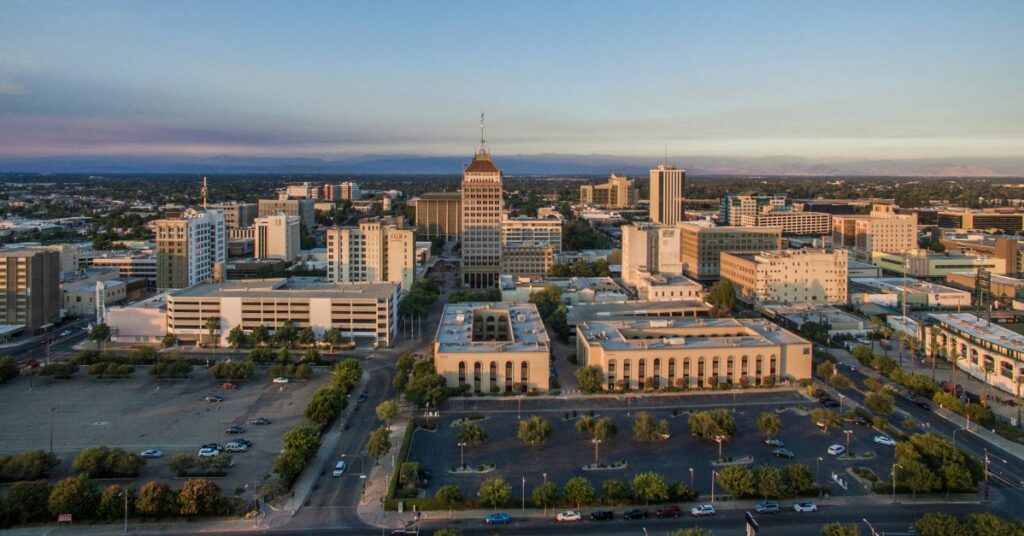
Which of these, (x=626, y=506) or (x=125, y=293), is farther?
(x=125, y=293)

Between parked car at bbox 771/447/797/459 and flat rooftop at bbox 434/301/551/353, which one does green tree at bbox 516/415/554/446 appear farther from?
parked car at bbox 771/447/797/459

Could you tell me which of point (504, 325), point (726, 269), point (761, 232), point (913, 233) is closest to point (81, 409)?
point (504, 325)

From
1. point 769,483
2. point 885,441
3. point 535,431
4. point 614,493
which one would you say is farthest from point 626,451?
point 885,441

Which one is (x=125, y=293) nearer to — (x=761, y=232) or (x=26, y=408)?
(x=26, y=408)

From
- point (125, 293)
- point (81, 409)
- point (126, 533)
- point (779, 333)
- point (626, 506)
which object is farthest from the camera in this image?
point (125, 293)

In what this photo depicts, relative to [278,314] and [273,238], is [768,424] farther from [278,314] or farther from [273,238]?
[273,238]

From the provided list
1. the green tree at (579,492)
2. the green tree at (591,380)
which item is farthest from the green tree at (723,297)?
the green tree at (579,492)
